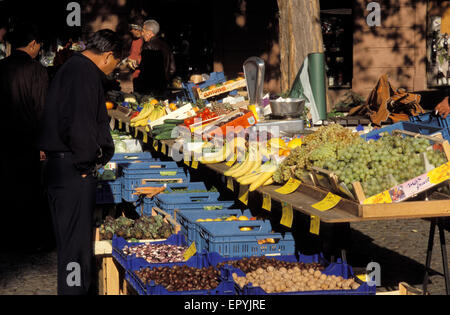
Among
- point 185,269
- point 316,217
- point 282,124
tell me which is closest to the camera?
point 316,217

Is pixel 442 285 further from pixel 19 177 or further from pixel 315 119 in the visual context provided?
pixel 19 177

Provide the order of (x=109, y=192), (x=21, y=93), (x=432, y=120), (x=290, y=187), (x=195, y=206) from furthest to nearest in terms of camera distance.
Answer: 1. (x=432, y=120)
2. (x=109, y=192)
3. (x=21, y=93)
4. (x=195, y=206)
5. (x=290, y=187)

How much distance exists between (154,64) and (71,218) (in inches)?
263

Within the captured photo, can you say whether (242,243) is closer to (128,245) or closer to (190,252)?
(190,252)

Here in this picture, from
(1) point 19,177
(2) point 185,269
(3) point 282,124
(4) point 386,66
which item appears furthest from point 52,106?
(4) point 386,66

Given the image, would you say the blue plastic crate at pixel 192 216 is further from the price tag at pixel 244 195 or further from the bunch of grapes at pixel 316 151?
the bunch of grapes at pixel 316 151

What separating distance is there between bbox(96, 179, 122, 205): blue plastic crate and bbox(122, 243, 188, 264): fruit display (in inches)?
87.0

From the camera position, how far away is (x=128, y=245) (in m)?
Answer: 5.70

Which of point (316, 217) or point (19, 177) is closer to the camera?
point (316, 217)

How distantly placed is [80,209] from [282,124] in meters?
2.60

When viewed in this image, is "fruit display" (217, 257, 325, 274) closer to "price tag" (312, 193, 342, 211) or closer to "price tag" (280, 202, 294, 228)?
"price tag" (280, 202, 294, 228)

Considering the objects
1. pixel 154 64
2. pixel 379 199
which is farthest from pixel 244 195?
pixel 154 64

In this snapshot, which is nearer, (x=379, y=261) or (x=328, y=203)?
(x=328, y=203)

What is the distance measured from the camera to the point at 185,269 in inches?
189
